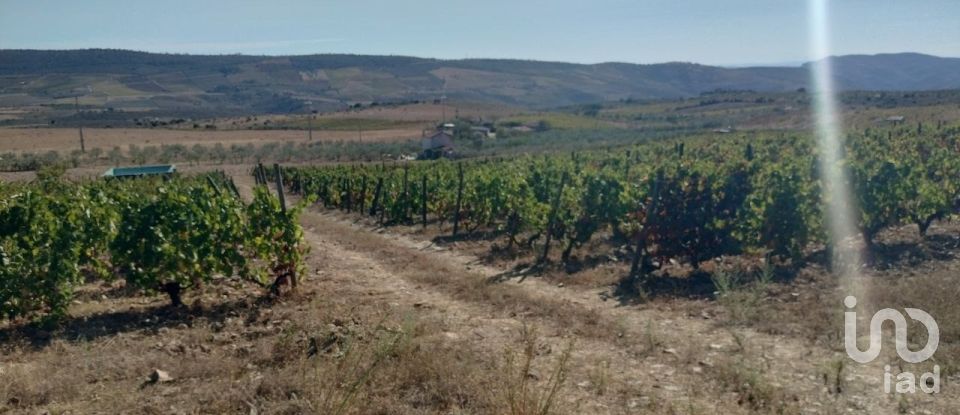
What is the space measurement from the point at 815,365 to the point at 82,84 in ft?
527

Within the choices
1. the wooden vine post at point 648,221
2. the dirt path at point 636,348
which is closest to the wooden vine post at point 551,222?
the dirt path at point 636,348

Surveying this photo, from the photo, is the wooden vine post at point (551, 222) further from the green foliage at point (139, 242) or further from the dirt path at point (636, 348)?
the green foliage at point (139, 242)

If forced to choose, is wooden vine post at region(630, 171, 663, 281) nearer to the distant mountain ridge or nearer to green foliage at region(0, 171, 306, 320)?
green foliage at region(0, 171, 306, 320)

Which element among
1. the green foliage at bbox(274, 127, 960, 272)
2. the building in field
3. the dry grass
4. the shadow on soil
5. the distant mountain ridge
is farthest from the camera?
the distant mountain ridge

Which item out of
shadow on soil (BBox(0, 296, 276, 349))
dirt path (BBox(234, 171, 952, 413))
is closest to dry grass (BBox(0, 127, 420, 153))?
shadow on soil (BBox(0, 296, 276, 349))

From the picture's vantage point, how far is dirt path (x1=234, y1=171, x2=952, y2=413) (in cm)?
561

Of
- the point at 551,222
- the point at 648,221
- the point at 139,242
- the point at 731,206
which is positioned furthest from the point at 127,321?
the point at 731,206

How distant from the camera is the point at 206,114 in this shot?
128 m

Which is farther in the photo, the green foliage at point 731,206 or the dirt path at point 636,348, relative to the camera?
the green foliage at point 731,206

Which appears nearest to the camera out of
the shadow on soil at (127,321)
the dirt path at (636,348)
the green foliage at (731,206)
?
the dirt path at (636,348)

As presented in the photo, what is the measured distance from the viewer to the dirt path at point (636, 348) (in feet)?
18.4

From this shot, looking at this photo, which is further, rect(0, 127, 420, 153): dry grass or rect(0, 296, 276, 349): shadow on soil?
rect(0, 127, 420, 153): dry grass

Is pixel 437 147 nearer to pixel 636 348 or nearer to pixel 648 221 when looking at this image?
pixel 648 221

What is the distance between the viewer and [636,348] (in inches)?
280
